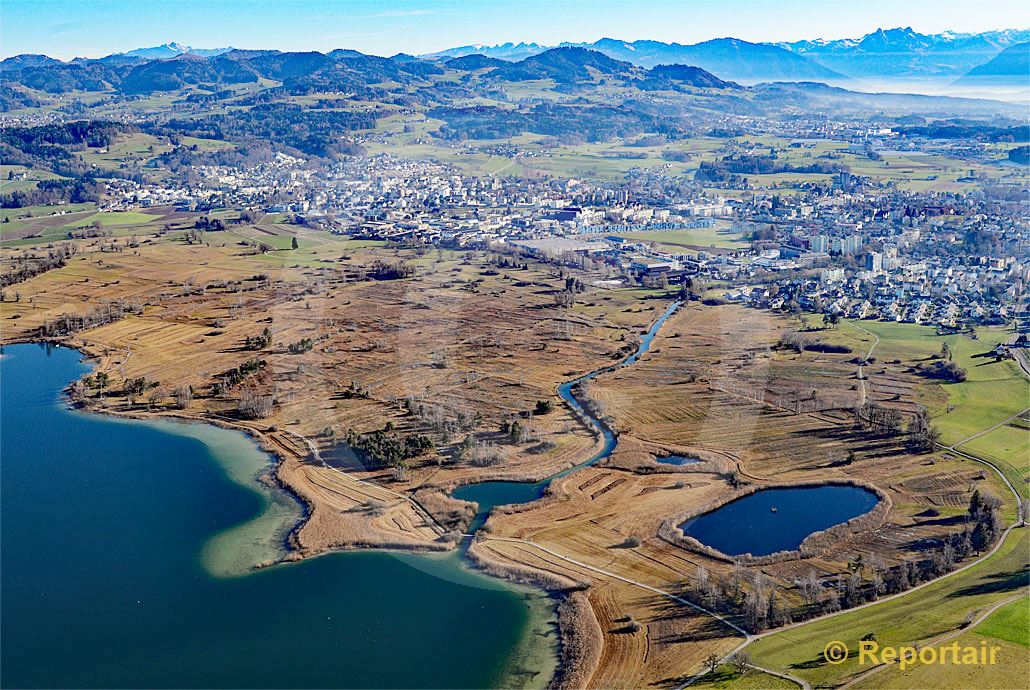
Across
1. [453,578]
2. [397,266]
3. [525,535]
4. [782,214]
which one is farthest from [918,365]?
[782,214]

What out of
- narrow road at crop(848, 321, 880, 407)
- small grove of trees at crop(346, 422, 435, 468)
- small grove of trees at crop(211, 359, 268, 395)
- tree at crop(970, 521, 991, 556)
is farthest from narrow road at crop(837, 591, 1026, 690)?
small grove of trees at crop(211, 359, 268, 395)

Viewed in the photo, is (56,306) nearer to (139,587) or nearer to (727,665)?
(139,587)

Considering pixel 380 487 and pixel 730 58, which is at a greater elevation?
pixel 730 58

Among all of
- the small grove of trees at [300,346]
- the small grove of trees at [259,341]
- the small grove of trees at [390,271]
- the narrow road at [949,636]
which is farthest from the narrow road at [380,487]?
the small grove of trees at [390,271]

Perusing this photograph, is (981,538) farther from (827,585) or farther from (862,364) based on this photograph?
(862,364)

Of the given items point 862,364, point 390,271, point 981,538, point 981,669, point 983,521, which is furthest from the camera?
point 390,271

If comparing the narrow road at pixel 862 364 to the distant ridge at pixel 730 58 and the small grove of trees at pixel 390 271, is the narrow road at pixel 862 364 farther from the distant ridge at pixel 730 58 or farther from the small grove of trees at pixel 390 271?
the distant ridge at pixel 730 58

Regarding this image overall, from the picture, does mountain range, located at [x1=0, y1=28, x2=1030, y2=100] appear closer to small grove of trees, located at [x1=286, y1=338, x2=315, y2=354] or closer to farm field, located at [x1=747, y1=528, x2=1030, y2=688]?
small grove of trees, located at [x1=286, y1=338, x2=315, y2=354]

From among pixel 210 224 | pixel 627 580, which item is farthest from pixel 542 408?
pixel 210 224
